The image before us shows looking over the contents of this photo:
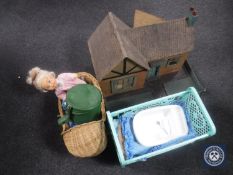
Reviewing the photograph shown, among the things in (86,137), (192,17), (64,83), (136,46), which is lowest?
(86,137)

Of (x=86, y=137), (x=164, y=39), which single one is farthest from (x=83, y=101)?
(x=164, y=39)

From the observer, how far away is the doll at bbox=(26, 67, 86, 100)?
54.3 inches

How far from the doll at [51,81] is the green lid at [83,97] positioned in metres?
0.12

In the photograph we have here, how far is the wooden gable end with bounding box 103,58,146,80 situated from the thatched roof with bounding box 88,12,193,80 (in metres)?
0.03

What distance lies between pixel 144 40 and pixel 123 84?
0.88ft

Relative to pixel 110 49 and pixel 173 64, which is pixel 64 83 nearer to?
pixel 110 49

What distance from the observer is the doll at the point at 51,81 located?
1380 mm

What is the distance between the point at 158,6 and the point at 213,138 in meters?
1.00

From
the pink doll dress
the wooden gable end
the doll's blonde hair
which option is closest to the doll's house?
the wooden gable end

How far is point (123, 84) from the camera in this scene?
62.5 inches

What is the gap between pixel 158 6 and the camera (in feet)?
6.81

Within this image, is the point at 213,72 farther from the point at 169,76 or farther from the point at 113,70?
the point at 113,70

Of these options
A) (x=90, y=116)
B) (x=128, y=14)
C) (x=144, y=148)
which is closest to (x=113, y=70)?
(x=90, y=116)

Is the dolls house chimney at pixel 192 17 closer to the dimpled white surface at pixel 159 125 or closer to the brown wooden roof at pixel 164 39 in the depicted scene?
the brown wooden roof at pixel 164 39
